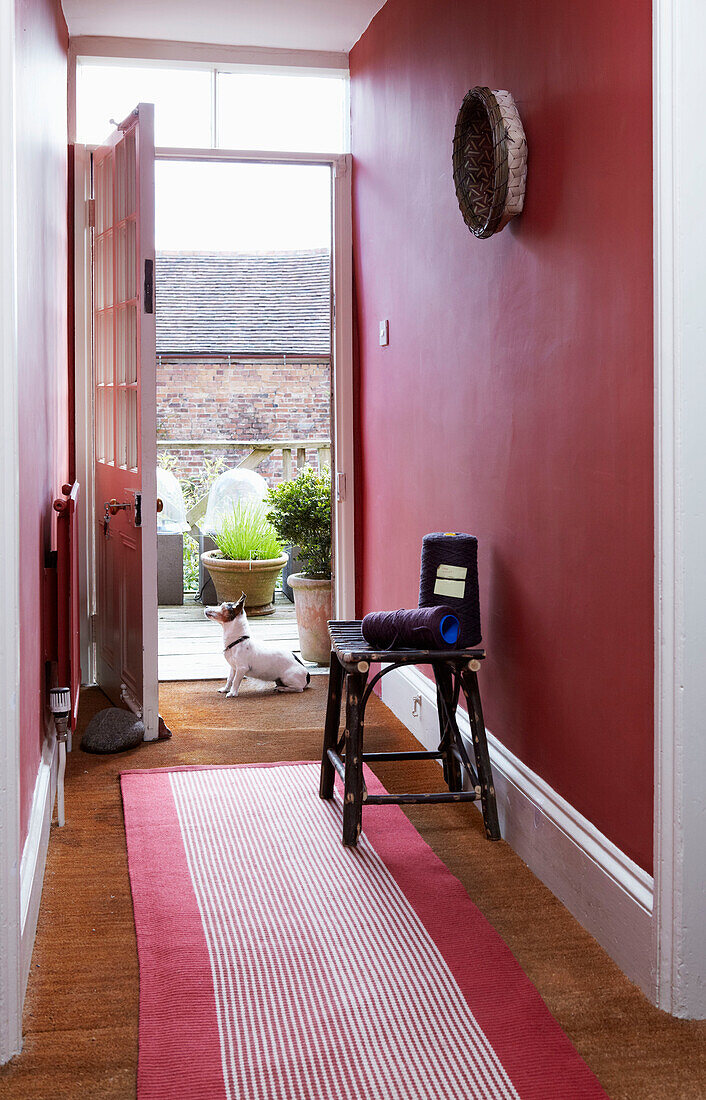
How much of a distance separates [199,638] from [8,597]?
14.5 feet

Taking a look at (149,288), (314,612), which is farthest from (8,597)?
(314,612)

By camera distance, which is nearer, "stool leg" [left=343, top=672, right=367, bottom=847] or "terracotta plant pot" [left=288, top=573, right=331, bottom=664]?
"stool leg" [left=343, top=672, right=367, bottom=847]

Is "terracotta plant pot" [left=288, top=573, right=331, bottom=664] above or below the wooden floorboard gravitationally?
above

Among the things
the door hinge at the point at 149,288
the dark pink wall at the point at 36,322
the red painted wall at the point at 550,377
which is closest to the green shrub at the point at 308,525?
the red painted wall at the point at 550,377

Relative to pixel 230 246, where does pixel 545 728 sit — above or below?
below

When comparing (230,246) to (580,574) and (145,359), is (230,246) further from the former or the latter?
(580,574)

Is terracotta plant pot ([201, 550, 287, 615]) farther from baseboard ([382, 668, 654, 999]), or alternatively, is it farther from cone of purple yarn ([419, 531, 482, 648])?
cone of purple yarn ([419, 531, 482, 648])

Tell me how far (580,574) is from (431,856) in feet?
3.00

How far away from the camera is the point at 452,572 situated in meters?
2.95

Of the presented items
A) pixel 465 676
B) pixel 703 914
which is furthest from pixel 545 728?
pixel 703 914

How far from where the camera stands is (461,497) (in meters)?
3.29

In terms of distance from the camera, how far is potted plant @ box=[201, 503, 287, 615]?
7148 mm

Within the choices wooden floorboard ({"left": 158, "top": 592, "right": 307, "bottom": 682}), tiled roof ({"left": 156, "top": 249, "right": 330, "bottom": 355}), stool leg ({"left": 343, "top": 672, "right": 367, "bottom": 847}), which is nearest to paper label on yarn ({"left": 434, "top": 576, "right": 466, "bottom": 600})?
stool leg ({"left": 343, "top": 672, "right": 367, "bottom": 847})

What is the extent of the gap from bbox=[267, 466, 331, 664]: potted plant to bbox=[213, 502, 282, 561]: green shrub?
1.51 metres
